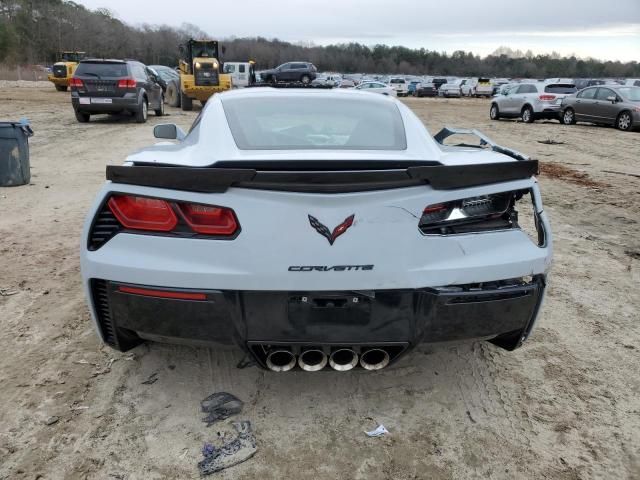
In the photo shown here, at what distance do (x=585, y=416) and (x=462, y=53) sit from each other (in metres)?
150

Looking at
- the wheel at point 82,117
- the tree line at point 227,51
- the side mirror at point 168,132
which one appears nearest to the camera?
the side mirror at point 168,132

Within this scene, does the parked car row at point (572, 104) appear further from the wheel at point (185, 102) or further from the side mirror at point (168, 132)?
the side mirror at point (168, 132)

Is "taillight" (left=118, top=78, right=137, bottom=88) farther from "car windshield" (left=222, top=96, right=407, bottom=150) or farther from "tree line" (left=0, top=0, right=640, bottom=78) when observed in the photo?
"tree line" (left=0, top=0, right=640, bottom=78)

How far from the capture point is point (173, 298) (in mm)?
2348

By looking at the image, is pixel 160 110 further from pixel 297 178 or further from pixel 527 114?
pixel 297 178

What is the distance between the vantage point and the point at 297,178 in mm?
2268

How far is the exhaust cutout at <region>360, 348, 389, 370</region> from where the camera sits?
2.50 meters

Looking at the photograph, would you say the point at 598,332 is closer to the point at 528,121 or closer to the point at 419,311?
the point at 419,311

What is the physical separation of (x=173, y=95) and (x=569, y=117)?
53.9ft

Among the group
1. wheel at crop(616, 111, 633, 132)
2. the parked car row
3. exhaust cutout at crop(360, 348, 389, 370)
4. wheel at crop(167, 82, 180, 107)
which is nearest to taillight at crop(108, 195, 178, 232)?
exhaust cutout at crop(360, 348, 389, 370)

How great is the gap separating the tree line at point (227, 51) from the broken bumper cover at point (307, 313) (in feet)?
242

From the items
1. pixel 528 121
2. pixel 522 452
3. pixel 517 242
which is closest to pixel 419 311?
pixel 517 242

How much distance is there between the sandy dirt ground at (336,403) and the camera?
2352 mm

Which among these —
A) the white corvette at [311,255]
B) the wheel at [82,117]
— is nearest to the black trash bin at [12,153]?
the white corvette at [311,255]
